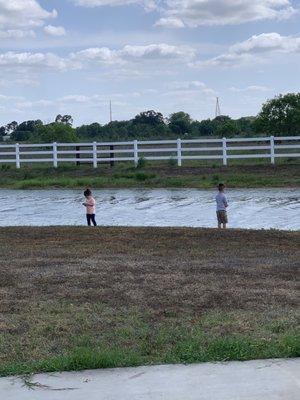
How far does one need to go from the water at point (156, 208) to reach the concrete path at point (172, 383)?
11.6m

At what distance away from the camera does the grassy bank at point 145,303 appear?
6.40 metres

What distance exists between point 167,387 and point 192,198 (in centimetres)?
2106

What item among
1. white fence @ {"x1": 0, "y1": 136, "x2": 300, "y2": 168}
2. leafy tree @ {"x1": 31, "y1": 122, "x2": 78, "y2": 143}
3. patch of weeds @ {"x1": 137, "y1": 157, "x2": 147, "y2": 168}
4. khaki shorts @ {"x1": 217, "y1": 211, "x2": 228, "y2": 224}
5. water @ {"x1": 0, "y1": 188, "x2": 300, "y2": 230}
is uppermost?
leafy tree @ {"x1": 31, "y1": 122, "x2": 78, "y2": 143}

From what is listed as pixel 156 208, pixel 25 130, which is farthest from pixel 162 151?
pixel 25 130

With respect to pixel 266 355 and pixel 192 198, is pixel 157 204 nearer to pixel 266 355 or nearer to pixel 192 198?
pixel 192 198

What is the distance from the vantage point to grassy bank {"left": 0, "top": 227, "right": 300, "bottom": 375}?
6402mm

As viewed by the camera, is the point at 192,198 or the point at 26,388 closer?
the point at 26,388

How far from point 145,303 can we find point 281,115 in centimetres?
3879

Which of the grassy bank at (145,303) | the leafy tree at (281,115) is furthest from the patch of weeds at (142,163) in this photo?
the grassy bank at (145,303)

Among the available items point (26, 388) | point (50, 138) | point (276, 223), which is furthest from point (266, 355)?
point (50, 138)

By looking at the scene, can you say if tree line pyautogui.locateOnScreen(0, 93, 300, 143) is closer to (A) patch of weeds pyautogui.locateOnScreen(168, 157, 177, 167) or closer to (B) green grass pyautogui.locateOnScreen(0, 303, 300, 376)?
(A) patch of weeds pyautogui.locateOnScreen(168, 157, 177, 167)

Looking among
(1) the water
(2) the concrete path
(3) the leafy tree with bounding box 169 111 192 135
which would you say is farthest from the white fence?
(3) the leafy tree with bounding box 169 111 192 135

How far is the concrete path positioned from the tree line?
3977cm

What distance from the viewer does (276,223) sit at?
18.6m
